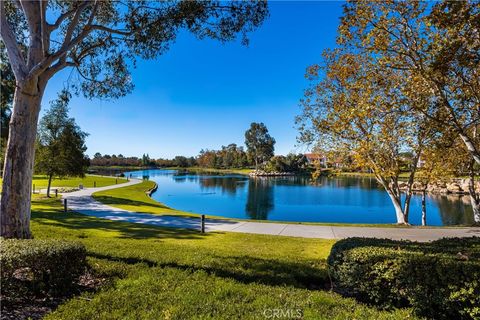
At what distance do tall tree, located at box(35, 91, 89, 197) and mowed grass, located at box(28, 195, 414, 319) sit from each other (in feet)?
72.8

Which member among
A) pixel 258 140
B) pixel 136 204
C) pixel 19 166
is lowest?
pixel 136 204

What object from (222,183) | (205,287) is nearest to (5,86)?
(205,287)

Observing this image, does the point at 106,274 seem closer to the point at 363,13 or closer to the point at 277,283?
the point at 277,283

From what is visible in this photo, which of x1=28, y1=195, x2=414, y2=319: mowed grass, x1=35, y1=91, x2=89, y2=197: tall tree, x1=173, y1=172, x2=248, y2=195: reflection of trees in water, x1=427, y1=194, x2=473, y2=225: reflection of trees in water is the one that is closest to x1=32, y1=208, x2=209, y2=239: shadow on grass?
x1=28, y1=195, x2=414, y2=319: mowed grass

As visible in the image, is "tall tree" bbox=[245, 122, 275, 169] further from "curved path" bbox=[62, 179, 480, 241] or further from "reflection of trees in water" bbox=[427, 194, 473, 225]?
"curved path" bbox=[62, 179, 480, 241]

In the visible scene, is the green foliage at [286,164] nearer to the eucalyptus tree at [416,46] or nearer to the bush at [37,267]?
the eucalyptus tree at [416,46]

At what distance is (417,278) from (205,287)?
334 centimetres

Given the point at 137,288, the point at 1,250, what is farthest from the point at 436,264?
the point at 1,250

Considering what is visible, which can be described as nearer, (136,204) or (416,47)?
(416,47)

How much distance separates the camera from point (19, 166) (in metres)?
6.04

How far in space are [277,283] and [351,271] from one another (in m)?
1.40

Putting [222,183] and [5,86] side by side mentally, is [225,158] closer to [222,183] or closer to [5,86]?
[222,183]

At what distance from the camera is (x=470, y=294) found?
12.6ft

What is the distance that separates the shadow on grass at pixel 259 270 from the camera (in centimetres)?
564
